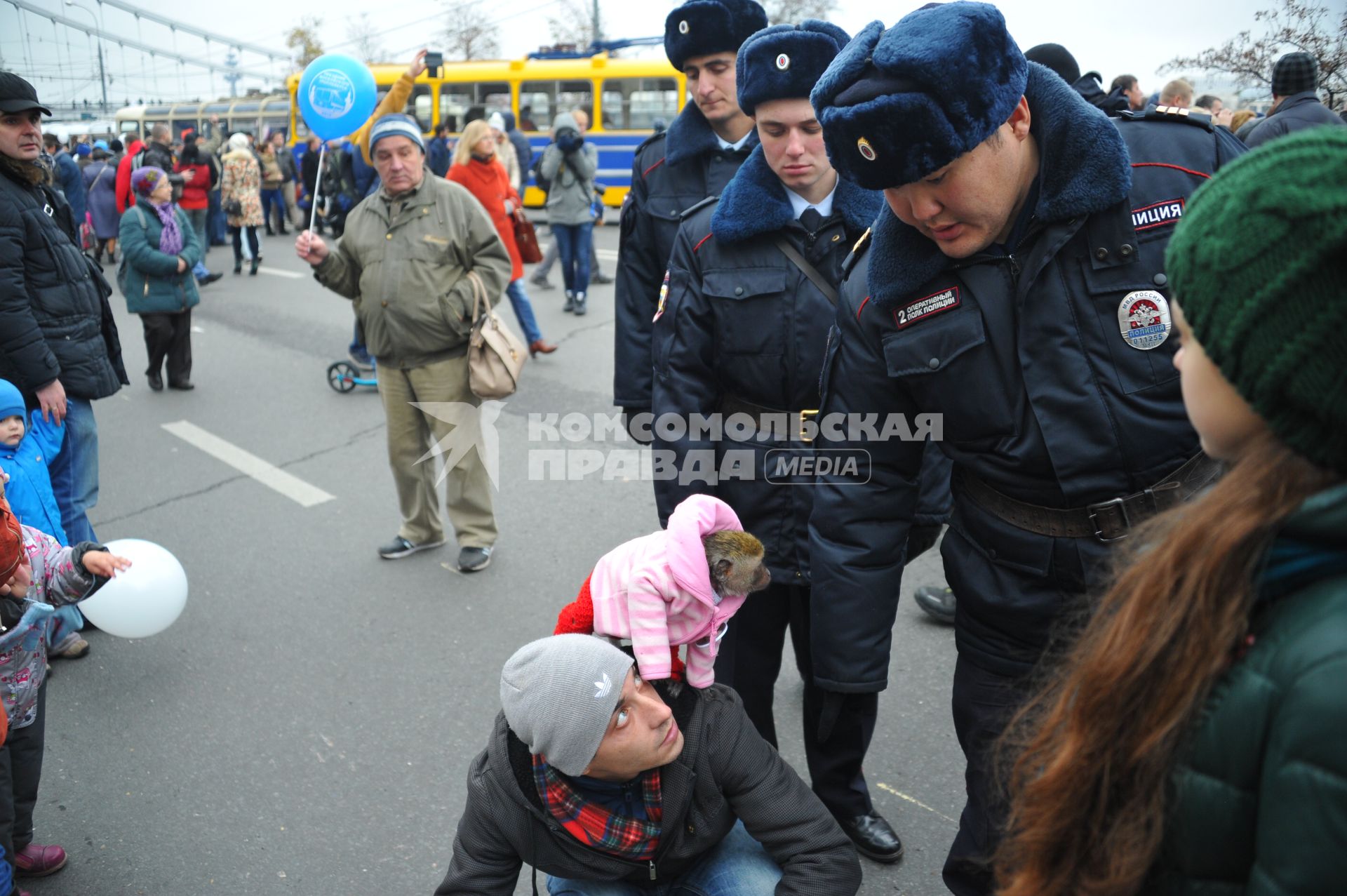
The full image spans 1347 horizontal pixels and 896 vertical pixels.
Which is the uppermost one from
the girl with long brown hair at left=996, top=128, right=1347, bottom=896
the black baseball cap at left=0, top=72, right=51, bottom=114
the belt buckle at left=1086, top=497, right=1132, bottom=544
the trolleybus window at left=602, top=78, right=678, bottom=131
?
the trolleybus window at left=602, top=78, right=678, bottom=131

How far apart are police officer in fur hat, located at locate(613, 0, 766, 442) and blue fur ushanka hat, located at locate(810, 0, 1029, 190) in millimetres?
1464

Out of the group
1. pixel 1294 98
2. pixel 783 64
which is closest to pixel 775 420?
pixel 783 64

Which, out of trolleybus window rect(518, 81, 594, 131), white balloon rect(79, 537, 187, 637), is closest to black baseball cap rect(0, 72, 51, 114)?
white balloon rect(79, 537, 187, 637)

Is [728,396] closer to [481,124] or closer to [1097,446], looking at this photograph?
[1097,446]

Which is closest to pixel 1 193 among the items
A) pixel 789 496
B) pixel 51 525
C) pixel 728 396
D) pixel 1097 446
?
pixel 51 525

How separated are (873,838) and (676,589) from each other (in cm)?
134

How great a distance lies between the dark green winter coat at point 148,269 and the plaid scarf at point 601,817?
6944 mm

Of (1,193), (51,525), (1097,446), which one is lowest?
(51,525)

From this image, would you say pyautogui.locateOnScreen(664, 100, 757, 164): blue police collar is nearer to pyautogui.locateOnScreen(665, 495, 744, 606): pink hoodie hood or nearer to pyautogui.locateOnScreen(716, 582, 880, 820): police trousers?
pyautogui.locateOnScreen(716, 582, 880, 820): police trousers

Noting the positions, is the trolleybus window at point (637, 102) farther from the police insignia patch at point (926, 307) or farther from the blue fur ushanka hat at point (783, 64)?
the police insignia patch at point (926, 307)

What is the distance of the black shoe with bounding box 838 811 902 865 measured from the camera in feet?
9.80

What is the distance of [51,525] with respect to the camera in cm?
372

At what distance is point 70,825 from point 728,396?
2522 millimetres

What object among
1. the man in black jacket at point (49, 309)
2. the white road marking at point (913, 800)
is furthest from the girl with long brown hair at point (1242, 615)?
the man in black jacket at point (49, 309)
